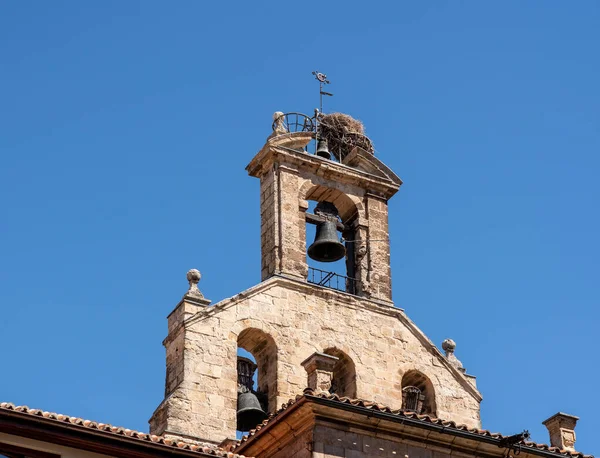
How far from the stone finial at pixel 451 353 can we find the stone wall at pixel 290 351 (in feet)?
0.64

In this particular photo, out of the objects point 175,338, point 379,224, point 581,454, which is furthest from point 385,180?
point 581,454

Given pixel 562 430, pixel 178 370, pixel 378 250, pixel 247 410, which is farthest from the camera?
pixel 378 250

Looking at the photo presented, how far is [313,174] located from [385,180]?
5.57 ft

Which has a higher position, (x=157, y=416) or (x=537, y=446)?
(x=157, y=416)

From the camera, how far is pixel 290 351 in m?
30.5

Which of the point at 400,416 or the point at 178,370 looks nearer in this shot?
the point at 400,416

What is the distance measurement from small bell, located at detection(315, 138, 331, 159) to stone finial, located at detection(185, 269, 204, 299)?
14.6 feet

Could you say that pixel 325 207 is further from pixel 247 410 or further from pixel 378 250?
pixel 247 410

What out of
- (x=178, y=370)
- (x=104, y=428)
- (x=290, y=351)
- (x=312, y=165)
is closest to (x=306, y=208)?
(x=312, y=165)

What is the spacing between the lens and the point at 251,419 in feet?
97.3

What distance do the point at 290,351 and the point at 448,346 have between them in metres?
3.88

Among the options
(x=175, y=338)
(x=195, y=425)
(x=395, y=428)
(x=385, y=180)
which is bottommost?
(x=395, y=428)

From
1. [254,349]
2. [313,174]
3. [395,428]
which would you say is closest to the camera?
[395,428]

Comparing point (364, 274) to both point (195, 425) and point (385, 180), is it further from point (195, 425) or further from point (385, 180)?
point (195, 425)
